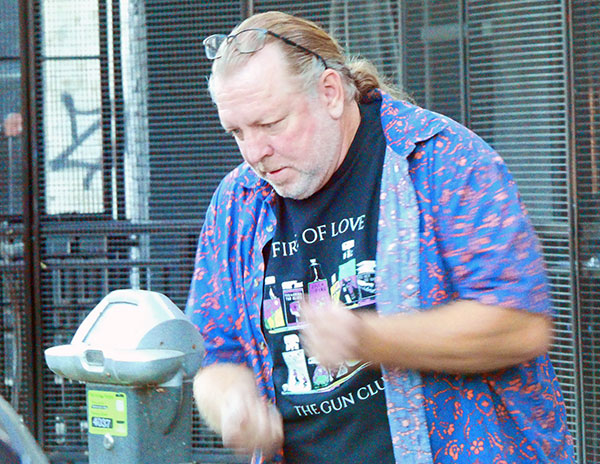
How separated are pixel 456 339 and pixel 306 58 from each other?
719 mm

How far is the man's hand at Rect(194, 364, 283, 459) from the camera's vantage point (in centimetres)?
211

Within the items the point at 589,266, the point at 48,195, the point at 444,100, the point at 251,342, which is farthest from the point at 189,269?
the point at 251,342

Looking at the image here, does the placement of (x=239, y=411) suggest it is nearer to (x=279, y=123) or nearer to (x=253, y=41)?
(x=279, y=123)

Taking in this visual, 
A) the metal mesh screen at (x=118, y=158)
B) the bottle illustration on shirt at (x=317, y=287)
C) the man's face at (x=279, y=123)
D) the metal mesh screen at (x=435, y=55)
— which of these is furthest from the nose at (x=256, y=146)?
the metal mesh screen at (x=118, y=158)

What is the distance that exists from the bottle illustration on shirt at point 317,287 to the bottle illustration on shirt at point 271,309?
9cm

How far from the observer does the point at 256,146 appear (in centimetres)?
215

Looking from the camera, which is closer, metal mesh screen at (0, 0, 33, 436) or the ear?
the ear

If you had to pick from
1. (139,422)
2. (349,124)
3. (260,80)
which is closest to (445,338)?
(349,124)

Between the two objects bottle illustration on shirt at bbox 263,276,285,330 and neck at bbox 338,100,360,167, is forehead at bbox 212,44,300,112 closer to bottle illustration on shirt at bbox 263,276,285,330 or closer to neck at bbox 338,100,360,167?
neck at bbox 338,100,360,167

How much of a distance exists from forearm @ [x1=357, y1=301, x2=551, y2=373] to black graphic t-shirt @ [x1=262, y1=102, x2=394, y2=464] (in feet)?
0.55

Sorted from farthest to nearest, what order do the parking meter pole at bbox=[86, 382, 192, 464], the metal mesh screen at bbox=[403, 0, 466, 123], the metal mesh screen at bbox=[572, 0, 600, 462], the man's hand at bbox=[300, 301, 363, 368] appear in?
the metal mesh screen at bbox=[403, 0, 466, 123], the metal mesh screen at bbox=[572, 0, 600, 462], the parking meter pole at bbox=[86, 382, 192, 464], the man's hand at bbox=[300, 301, 363, 368]

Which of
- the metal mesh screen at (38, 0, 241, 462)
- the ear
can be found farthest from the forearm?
the metal mesh screen at (38, 0, 241, 462)

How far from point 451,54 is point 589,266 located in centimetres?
116

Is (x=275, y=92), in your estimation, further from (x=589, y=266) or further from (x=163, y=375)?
(x=589, y=266)
